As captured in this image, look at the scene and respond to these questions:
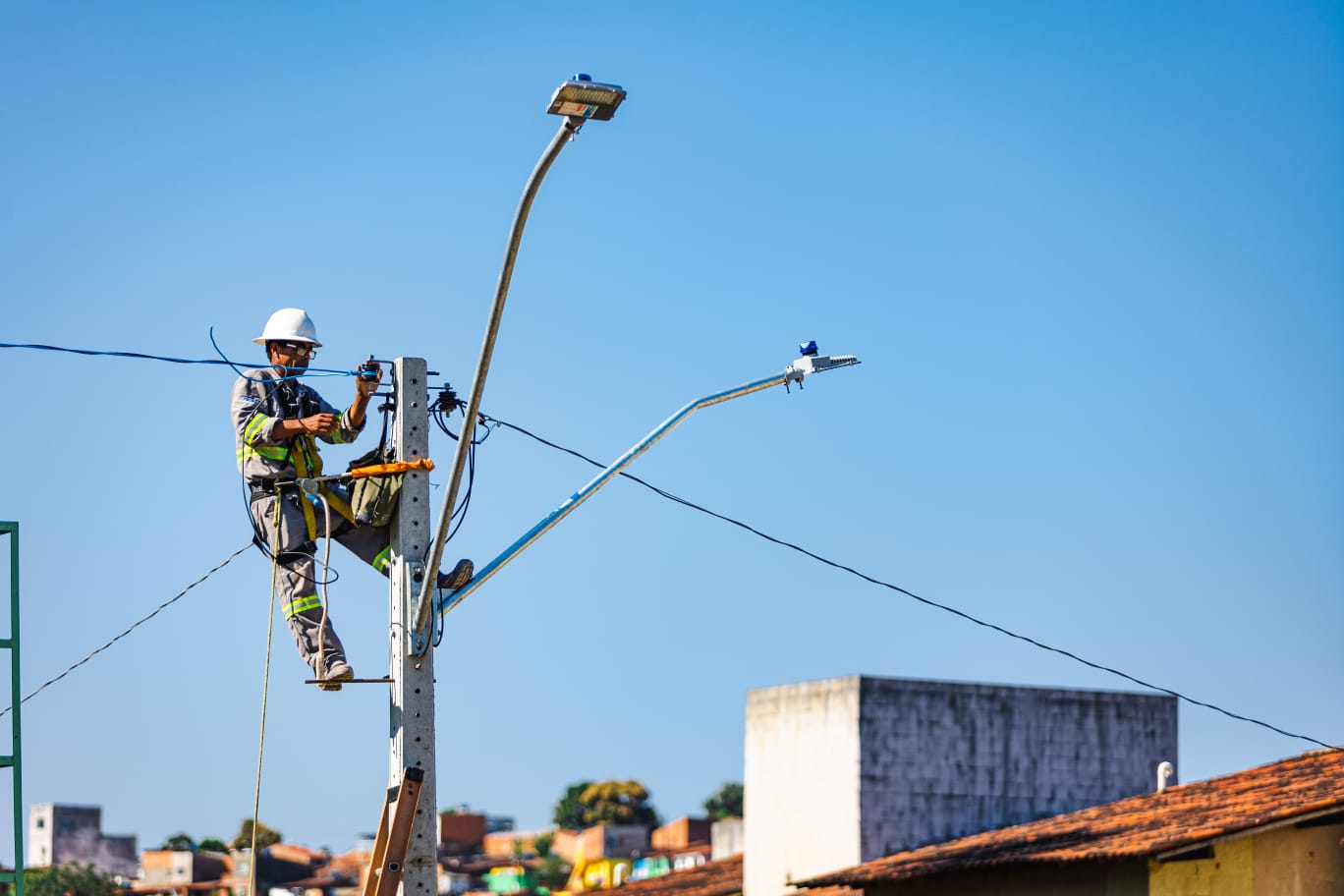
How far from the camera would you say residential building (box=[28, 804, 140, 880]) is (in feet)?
253

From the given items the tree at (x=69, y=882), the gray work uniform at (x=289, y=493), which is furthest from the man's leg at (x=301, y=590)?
the tree at (x=69, y=882)

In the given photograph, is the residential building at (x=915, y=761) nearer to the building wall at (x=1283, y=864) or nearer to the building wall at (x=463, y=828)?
the building wall at (x=1283, y=864)

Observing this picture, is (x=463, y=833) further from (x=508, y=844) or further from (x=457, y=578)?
(x=457, y=578)

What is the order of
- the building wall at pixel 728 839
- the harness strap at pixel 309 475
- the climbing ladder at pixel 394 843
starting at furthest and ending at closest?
the building wall at pixel 728 839, the harness strap at pixel 309 475, the climbing ladder at pixel 394 843

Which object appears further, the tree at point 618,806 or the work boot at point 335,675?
the tree at point 618,806

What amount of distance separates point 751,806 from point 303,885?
123 feet

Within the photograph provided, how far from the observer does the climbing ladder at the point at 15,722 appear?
11.5 m

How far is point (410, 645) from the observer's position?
11969 millimetres

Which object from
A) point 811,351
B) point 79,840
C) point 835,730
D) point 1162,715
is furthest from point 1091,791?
point 79,840

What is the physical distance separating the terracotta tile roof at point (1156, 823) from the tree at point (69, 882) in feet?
140

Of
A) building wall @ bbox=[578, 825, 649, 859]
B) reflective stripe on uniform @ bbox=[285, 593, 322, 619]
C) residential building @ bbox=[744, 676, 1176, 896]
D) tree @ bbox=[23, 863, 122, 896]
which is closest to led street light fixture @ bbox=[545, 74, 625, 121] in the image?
reflective stripe on uniform @ bbox=[285, 593, 322, 619]

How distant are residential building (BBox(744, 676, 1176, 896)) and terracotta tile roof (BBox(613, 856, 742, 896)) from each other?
0.73 metres

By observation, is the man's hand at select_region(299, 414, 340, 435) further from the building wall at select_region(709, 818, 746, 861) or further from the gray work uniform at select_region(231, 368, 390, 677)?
the building wall at select_region(709, 818, 746, 861)

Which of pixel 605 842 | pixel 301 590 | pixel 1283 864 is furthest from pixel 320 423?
pixel 605 842
